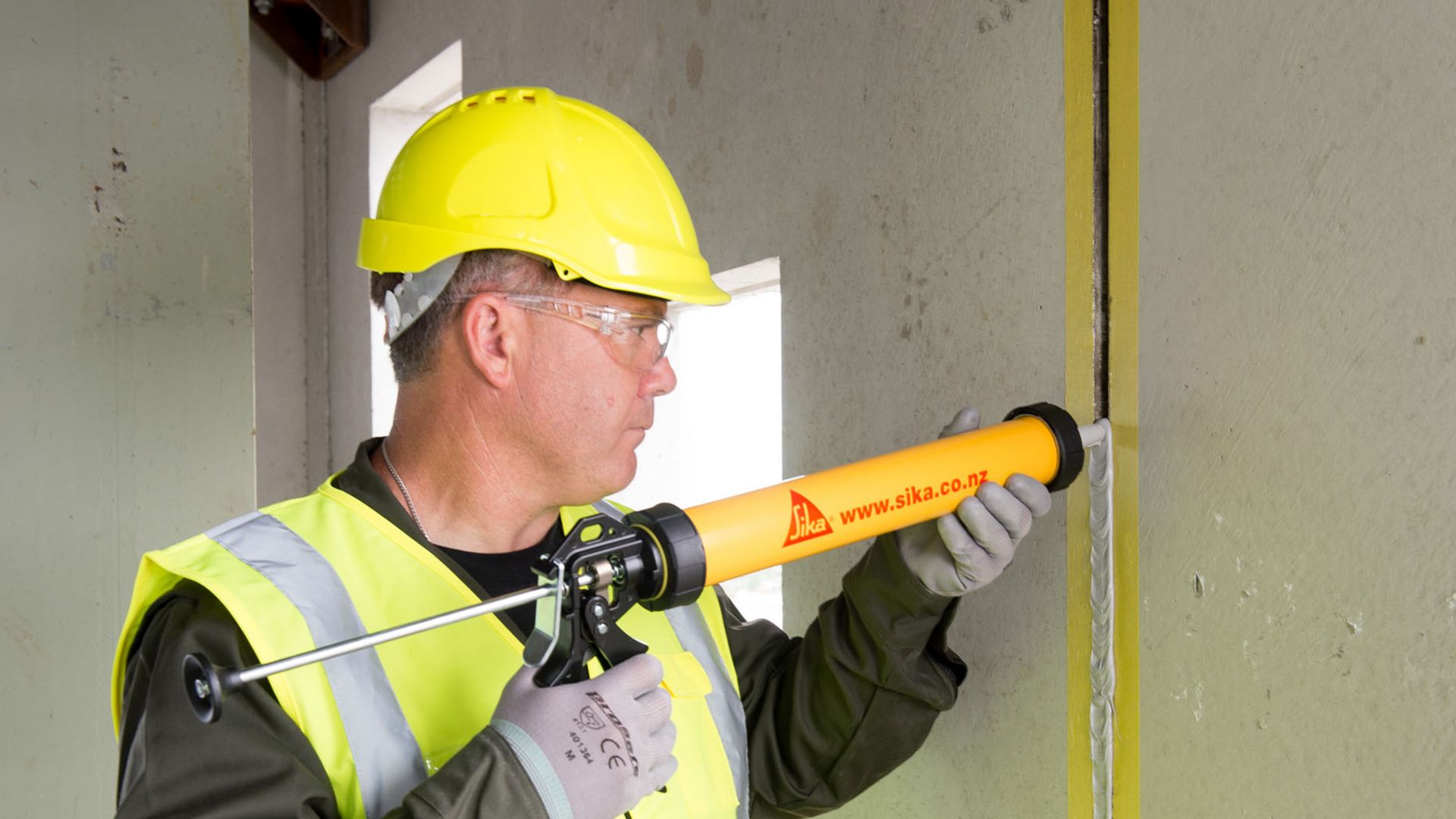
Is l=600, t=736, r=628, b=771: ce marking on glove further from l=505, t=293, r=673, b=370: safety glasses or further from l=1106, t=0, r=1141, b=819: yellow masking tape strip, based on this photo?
l=1106, t=0, r=1141, b=819: yellow masking tape strip

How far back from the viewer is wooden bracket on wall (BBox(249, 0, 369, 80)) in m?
4.31

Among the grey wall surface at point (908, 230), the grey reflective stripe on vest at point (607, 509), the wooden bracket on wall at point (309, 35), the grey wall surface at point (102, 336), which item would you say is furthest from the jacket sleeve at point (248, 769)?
the wooden bracket on wall at point (309, 35)

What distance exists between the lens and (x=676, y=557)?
3.78 ft

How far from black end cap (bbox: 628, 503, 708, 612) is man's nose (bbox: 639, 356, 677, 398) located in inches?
10.6

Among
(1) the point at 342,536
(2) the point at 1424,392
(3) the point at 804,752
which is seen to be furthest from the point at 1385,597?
(1) the point at 342,536

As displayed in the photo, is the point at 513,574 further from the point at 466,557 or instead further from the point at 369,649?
the point at 369,649

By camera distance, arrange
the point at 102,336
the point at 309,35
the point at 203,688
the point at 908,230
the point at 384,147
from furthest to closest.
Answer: the point at 309,35
the point at 384,147
the point at 102,336
the point at 908,230
the point at 203,688

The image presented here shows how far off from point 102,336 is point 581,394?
122 centimetres

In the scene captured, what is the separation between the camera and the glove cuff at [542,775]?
3.57 ft

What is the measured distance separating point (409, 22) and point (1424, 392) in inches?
138

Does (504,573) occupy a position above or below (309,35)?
below

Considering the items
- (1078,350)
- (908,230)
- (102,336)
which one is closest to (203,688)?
(1078,350)

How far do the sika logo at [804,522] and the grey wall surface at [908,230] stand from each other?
0.39 metres

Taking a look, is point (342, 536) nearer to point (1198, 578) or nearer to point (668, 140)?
point (1198, 578)
